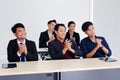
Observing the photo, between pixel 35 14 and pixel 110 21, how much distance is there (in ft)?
6.02

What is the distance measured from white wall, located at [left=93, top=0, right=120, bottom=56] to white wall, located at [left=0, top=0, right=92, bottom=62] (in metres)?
0.36

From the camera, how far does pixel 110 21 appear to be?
5.39m

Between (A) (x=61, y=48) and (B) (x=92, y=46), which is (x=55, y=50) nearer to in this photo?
(A) (x=61, y=48)

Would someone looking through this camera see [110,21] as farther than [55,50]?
Yes

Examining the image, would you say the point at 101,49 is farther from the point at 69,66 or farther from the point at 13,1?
the point at 13,1

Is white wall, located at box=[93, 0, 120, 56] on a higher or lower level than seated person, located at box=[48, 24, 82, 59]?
higher

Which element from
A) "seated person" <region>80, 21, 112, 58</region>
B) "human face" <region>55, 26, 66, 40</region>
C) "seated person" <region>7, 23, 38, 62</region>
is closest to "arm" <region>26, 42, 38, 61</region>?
"seated person" <region>7, 23, 38, 62</region>

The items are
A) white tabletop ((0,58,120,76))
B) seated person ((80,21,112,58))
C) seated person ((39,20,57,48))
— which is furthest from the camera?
seated person ((39,20,57,48))

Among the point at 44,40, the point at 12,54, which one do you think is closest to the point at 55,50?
the point at 12,54

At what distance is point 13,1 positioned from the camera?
5.25 metres

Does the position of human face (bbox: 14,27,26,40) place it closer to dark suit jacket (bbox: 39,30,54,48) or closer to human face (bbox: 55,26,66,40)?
human face (bbox: 55,26,66,40)

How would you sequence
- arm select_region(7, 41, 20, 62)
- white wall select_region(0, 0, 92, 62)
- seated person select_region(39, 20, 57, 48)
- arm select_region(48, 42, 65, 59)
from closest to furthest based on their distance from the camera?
1. arm select_region(7, 41, 20, 62)
2. arm select_region(48, 42, 65, 59)
3. seated person select_region(39, 20, 57, 48)
4. white wall select_region(0, 0, 92, 62)

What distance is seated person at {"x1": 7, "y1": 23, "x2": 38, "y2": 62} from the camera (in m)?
3.00

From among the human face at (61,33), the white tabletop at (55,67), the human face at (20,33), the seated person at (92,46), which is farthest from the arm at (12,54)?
the seated person at (92,46)
